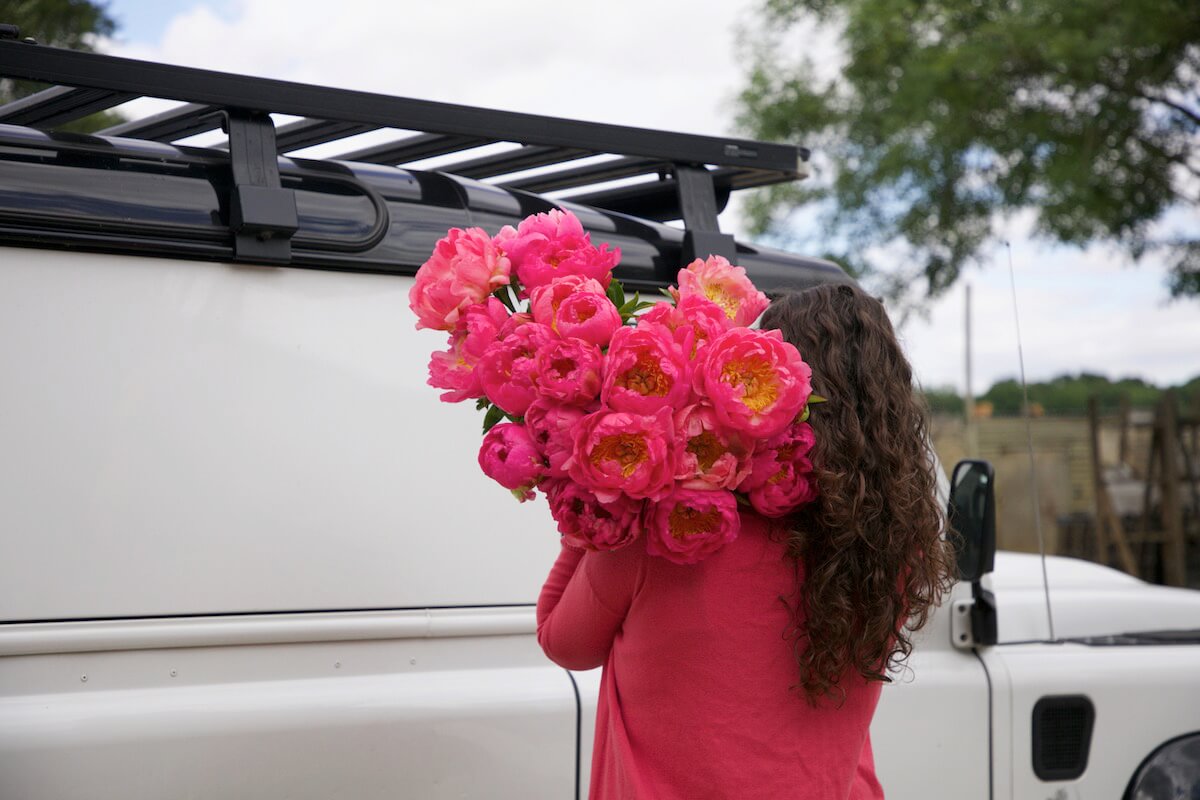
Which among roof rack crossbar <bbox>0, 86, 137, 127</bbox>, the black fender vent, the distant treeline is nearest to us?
roof rack crossbar <bbox>0, 86, 137, 127</bbox>

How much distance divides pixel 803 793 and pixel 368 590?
0.89m

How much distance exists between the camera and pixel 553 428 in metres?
1.54

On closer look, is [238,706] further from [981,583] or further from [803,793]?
[981,583]

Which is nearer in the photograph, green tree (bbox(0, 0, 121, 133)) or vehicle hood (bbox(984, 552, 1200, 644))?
vehicle hood (bbox(984, 552, 1200, 644))

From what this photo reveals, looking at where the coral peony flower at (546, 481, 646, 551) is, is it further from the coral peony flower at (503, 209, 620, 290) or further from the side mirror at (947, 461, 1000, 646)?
the side mirror at (947, 461, 1000, 646)

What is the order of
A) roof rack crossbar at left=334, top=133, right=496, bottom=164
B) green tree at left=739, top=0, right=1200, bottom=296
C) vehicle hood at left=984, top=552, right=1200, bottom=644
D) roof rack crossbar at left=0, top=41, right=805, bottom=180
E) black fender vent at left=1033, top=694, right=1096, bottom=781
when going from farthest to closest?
green tree at left=739, top=0, right=1200, bottom=296, vehicle hood at left=984, top=552, right=1200, bottom=644, roof rack crossbar at left=334, top=133, right=496, bottom=164, black fender vent at left=1033, top=694, right=1096, bottom=781, roof rack crossbar at left=0, top=41, right=805, bottom=180

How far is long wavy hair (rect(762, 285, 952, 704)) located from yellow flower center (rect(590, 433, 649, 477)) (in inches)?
12.0

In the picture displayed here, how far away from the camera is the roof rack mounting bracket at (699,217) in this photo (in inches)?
106

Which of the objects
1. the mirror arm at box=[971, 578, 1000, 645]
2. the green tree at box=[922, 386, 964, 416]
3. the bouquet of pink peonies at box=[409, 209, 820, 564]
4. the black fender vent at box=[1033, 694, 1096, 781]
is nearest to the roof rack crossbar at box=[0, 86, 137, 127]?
the bouquet of pink peonies at box=[409, 209, 820, 564]

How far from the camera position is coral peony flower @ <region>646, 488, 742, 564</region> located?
155cm

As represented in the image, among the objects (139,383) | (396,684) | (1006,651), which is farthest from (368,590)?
(1006,651)

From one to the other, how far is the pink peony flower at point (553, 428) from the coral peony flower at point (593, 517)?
0.03 meters

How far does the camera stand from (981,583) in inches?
109

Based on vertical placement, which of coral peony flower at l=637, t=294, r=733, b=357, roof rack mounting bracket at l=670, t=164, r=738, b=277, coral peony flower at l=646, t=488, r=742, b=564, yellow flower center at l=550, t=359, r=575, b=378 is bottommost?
coral peony flower at l=646, t=488, r=742, b=564
